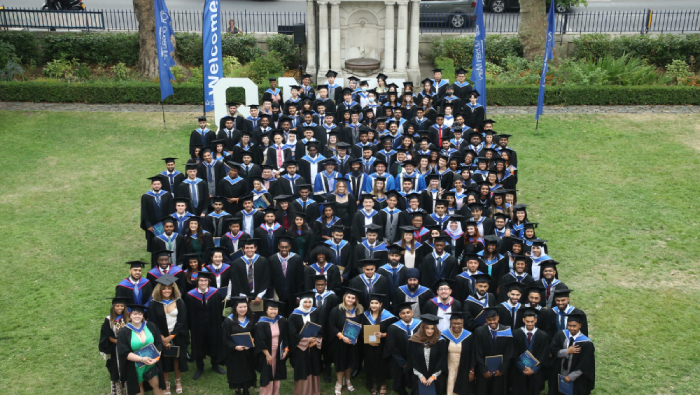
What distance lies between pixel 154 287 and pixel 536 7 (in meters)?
17.0

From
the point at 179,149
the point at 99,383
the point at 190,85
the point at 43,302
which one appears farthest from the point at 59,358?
the point at 190,85

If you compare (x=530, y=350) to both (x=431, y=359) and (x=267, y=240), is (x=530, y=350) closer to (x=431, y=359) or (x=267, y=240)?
(x=431, y=359)

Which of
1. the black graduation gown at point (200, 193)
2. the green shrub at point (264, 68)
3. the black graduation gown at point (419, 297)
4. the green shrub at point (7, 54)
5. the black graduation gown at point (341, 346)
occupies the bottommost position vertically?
the black graduation gown at point (341, 346)

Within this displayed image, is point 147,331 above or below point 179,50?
below

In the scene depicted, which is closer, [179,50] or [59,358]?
[59,358]

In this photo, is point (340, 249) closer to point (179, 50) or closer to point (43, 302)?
point (43, 302)

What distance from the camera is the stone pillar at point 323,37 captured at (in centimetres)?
1955

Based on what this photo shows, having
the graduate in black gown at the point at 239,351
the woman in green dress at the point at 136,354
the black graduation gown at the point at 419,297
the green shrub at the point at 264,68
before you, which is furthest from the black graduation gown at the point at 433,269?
the green shrub at the point at 264,68

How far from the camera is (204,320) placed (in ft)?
29.1

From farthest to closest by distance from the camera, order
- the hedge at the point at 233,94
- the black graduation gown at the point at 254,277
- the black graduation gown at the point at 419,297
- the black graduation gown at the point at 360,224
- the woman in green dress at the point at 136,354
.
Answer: the hedge at the point at 233,94
the black graduation gown at the point at 360,224
the black graduation gown at the point at 254,277
the black graduation gown at the point at 419,297
the woman in green dress at the point at 136,354

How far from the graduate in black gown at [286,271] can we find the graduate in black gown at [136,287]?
1.65m

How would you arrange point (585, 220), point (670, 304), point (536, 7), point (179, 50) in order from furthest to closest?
point (179, 50) → point (536, 7) → point (585, 220) → point (670, 304)

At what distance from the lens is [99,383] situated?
864cm

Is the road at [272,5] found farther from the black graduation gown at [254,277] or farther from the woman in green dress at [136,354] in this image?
the woman in green dress at [136,354]
